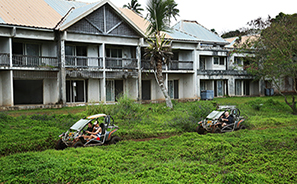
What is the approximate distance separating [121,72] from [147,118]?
32.6 ft

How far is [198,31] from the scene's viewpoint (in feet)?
117

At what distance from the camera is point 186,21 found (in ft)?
120

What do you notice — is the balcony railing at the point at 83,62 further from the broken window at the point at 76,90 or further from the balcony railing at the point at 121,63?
the broken window at the point at 76,90

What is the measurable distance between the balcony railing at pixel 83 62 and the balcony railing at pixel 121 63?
81cm

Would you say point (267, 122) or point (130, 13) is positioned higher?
point (130, 13)

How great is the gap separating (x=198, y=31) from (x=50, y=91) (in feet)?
67.8

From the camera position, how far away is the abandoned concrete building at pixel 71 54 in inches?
805

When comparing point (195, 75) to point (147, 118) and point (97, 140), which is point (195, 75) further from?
point (97, 140)

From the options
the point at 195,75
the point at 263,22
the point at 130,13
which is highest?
the point at 130,13

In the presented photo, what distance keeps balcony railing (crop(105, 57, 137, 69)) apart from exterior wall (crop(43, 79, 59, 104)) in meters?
4.60

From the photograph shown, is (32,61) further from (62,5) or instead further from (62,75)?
(62,5)

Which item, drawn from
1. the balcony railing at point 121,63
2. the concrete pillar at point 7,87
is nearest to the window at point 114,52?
the balcony railing at point 121,63

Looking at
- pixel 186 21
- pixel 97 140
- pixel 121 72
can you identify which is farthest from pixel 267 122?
pixel 186 21

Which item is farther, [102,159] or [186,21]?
[186,21]
